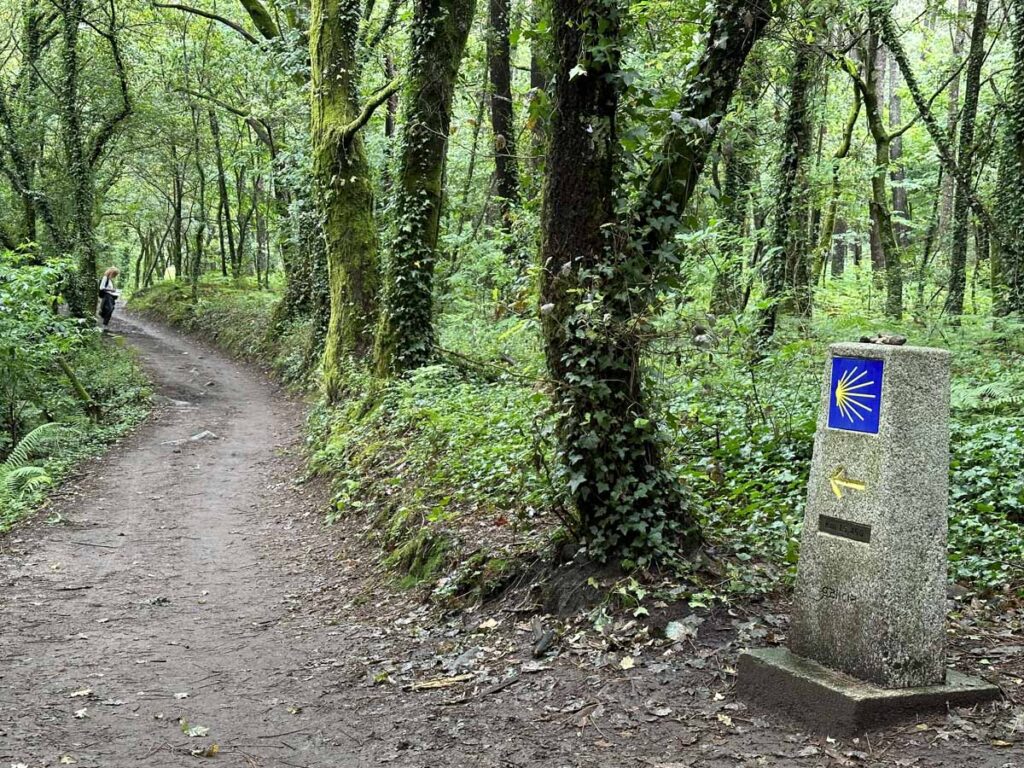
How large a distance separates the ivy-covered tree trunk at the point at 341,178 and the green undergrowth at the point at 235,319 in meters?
4.43

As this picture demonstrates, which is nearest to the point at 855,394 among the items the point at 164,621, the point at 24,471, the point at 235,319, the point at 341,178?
the point at 164,621

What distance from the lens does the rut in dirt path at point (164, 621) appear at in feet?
15.8

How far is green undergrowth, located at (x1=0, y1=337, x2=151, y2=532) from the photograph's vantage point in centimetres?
1094

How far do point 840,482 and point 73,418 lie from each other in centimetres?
1456

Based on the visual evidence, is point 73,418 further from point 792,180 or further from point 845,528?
point 845,528

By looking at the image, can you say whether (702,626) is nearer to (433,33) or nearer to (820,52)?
(820,52)

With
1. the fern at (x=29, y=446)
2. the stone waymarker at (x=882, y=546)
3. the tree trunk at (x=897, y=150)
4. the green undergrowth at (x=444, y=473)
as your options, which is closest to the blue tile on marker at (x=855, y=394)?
the stone waymarker at (x=882, y=546)

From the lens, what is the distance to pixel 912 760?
3.61 m

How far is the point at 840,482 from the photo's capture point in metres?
4.11

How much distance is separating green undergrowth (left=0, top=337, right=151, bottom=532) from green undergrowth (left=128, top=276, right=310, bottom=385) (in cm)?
336

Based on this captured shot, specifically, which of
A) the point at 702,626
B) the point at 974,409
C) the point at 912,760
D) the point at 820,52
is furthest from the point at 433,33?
the point at 912,760

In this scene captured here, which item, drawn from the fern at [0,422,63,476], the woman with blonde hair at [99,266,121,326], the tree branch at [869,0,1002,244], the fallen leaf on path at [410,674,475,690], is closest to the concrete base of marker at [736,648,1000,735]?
the fallen leaf on path at [410,674,475,690]

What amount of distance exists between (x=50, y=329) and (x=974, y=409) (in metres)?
14.7

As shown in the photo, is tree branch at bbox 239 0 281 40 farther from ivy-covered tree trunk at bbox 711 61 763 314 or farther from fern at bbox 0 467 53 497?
fern at bbox 0 467 53 497
